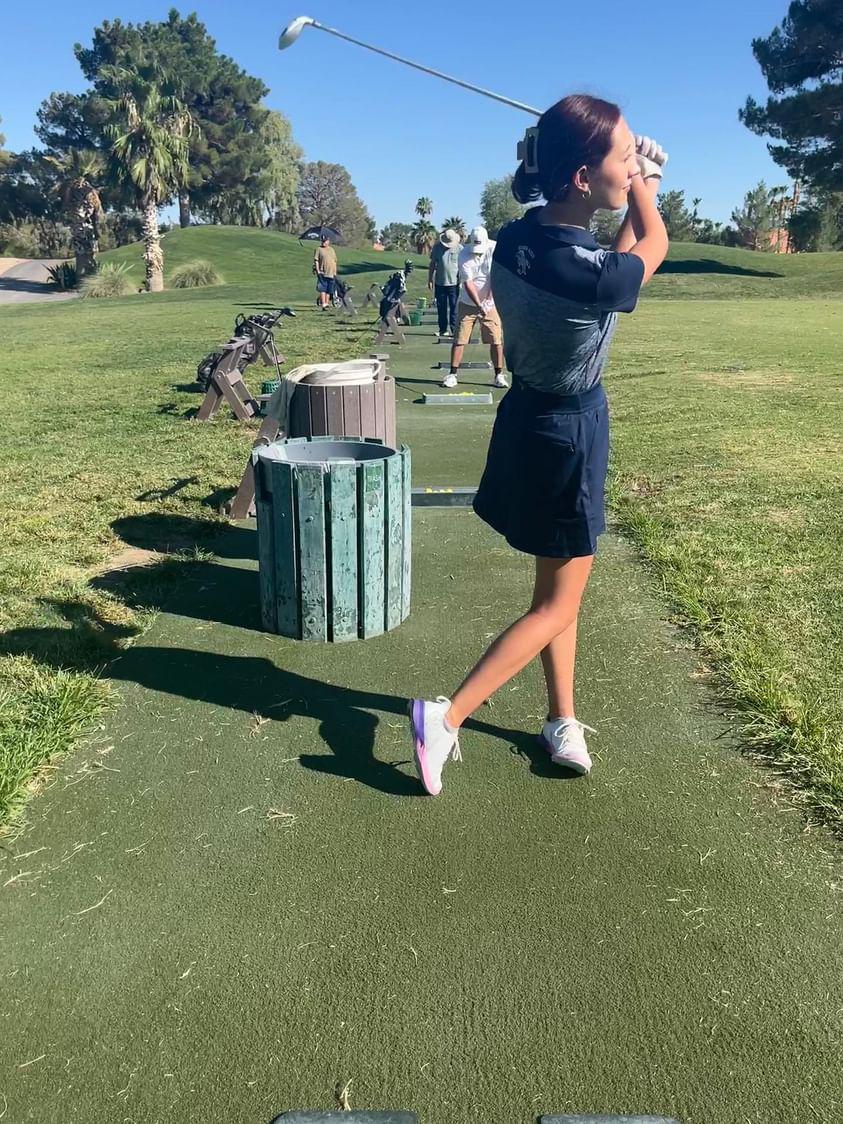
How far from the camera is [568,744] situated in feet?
9.34

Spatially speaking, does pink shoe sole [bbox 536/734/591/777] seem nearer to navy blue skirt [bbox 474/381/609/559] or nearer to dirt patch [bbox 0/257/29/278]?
navy blue skirt [bbox 474/381/609/559]

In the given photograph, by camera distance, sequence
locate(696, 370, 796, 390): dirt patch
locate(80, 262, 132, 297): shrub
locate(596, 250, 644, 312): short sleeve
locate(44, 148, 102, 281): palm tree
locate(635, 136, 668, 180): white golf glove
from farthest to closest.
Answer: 1. locate(44, 148, 102, 281): palm tree
2. locate(80, 262, 132, 297): shrub
3. locate(696, 370, 796, 390): dirt patch
4. locate(635, 136, 668, 180): white golf glove
5. locate(596, 250, 644, 312): short sleeve

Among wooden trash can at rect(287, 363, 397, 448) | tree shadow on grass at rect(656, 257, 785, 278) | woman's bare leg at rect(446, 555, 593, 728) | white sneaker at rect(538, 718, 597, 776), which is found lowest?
white sneaker at rect(538, 718, 597, 776)

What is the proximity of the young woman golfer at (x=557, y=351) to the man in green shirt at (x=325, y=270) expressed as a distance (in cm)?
2295

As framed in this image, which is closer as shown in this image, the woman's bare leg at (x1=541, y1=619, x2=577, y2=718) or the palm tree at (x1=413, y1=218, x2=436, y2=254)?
the woman's bare leg at (x1=541, y1=619, x2=577, y2=718)

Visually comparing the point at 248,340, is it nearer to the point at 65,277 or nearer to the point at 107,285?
the point at 107,285

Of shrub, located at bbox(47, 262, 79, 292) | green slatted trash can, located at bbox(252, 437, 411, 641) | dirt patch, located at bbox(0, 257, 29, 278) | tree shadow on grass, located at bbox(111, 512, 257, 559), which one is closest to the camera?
green slatted trash can, located at bbox(252, 437, 411, 641)

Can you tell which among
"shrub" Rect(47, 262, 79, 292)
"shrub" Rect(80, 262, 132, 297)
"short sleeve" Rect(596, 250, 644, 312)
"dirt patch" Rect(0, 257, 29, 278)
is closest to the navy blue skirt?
"short sleeve" Rect(596, 250, 644, 312)

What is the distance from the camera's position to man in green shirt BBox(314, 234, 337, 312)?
24.1 meters

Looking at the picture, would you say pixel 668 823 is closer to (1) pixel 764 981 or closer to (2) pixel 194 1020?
(1) pixel 764 981

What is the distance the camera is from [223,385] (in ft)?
29.6

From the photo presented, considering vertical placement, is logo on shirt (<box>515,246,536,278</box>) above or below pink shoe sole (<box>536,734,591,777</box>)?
above

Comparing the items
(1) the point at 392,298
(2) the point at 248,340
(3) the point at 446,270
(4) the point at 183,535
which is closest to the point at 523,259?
(4) the point at 183,535

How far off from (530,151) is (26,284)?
5049 cm
